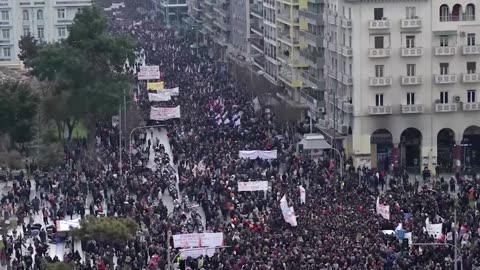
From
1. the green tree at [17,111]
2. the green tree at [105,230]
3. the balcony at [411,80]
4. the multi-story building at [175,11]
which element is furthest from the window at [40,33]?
the multi-story building at [175,11]

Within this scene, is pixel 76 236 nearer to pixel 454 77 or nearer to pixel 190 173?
pixel 190 173

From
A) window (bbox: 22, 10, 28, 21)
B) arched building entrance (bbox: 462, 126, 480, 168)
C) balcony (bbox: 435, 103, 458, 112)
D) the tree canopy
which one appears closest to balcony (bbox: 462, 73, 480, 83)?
balcony (bbox: 435, 103, 458, 112)

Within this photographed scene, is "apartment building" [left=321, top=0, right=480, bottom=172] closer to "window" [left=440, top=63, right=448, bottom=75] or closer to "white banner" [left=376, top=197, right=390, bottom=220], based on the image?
"window" [left=440, top=63, right=448, bottom=75]

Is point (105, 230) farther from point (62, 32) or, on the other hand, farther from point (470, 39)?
point (62, 32)

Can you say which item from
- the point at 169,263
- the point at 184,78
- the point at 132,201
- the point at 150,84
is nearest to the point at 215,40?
the point at 184,78

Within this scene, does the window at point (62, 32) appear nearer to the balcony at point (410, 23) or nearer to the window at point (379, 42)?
the window at point (379, 42)

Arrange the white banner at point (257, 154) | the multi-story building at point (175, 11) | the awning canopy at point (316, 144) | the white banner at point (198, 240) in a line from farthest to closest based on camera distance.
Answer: the multi-story building at point (175, 11), the awning canopy at point (316, 144), the white banner at point (257, 154), the white banner at point (198, 240)
